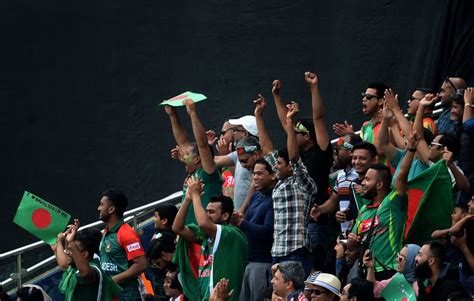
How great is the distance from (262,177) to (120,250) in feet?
5.16

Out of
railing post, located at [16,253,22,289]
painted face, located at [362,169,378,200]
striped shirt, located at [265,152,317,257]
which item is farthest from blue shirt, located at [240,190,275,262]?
railing post, located at [16,253,22,289]

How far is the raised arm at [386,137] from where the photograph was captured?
11.8 metres

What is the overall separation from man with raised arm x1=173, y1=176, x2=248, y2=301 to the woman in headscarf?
1742 millimetres

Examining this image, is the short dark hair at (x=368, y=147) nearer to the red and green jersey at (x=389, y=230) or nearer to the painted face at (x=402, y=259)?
Answer: the red and green jersey at (x=389, y=230)

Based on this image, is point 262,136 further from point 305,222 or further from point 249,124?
point 305,222

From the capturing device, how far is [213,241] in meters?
11.5

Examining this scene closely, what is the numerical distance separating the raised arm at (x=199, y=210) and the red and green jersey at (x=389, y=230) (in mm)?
1467

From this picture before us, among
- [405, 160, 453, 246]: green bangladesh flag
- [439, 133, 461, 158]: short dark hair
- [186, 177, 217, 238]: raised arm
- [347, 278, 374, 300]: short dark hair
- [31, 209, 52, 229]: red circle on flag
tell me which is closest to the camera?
[347, 278, 374, 300]: short dark hair

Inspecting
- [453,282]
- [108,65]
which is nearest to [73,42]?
[108,65]

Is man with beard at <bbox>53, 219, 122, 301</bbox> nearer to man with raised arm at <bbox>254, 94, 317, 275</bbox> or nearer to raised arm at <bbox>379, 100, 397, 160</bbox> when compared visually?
man with raised arm at <bbox>254, 94, 317, 275</bbox>

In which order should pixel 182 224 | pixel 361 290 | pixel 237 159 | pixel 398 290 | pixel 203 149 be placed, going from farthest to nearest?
pixel 237 159
pixel 203 149
pixel 182 224
pixel 398 290
pixel 361 290

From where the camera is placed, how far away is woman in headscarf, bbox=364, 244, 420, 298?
9.79m

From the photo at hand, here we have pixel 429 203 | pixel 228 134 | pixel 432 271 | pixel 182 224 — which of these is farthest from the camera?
pixel 228 134

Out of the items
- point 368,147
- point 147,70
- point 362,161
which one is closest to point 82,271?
point 362,161
